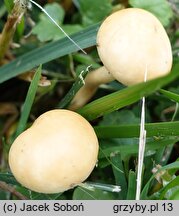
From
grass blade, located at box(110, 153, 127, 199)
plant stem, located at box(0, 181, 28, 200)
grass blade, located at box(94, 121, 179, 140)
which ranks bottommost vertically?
grass blade, located at box(110, 153, 127, 199)

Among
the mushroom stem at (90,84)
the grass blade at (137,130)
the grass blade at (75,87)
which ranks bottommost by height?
the grass blade at (137,130)

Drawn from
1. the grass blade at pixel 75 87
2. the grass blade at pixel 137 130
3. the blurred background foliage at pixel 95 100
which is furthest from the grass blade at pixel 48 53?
the grass blade at pixel 137 130

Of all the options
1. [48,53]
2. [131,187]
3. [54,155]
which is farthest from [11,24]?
[131,187]

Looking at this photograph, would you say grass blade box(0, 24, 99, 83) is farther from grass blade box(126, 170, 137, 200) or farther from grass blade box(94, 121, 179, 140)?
grass blade box(126, 170, 137, 200)

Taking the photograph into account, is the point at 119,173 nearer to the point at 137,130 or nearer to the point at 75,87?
the point at 137,130

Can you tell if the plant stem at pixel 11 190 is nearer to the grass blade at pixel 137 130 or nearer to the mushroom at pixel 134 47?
the grass blade at pixel 137 130

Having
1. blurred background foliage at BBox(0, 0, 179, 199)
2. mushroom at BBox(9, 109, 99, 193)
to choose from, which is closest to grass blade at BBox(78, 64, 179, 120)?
blurred background foliage at BBox(0, 0, 179, 199)
